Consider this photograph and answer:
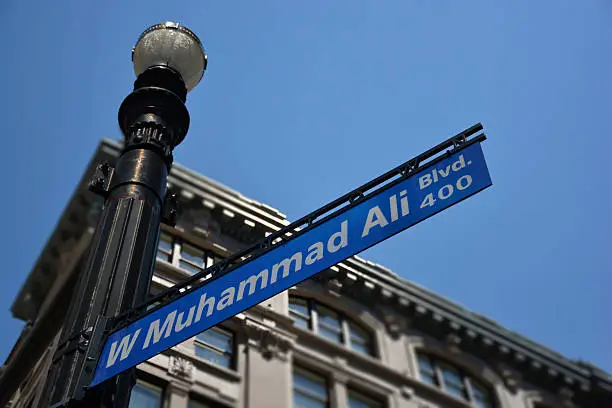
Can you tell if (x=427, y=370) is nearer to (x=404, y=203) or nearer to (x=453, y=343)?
(x=453, y=343)

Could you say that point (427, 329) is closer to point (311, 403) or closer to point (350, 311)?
point (350, 311)

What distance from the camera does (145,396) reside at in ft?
60.1

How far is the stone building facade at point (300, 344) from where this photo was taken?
2061 centimetres

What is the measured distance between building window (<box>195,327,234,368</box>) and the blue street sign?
16.0 meters

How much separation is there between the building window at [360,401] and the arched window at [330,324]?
1.90 meters

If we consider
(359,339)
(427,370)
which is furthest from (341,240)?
(427,370)

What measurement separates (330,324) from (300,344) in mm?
2402

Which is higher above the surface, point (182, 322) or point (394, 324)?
point (394, 324)

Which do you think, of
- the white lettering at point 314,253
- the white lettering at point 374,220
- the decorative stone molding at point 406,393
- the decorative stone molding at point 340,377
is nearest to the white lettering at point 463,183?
the white lettering at point 374,220

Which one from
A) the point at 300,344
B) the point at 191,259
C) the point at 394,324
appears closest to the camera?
the point at 300,344

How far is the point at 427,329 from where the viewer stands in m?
28.1

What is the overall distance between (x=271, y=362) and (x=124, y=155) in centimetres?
1613

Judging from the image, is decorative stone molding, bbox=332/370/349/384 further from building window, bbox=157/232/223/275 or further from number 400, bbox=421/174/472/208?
number 400, bbox=421/174/472/208

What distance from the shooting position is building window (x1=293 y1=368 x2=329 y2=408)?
21.6m
